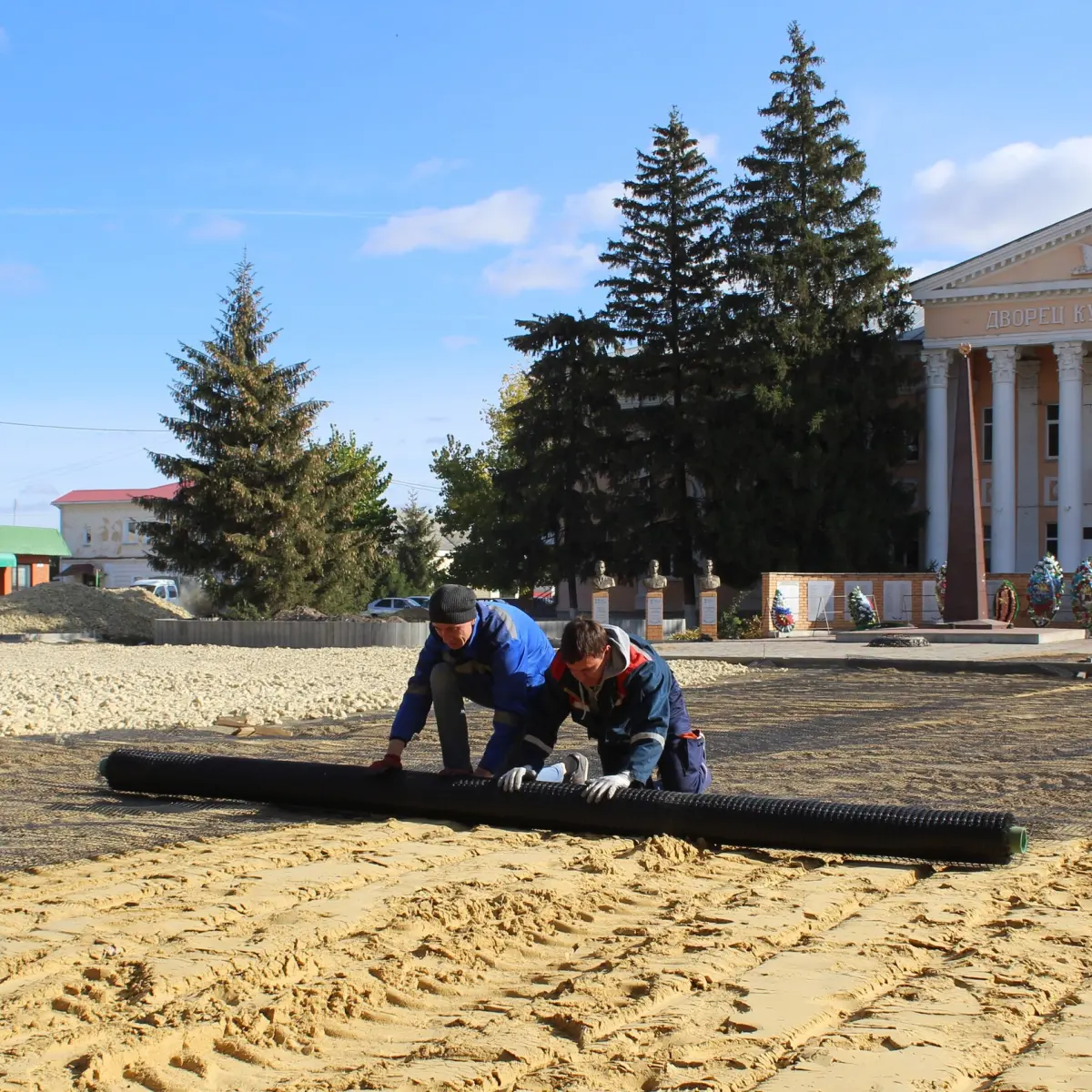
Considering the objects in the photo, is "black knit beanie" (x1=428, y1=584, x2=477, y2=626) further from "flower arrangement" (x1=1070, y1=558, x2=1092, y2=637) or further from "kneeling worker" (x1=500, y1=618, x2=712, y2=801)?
"flower arrangement" (x1=1070, y1=558, x2=1092, y2=637)

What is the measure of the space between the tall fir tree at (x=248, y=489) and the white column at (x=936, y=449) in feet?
63.8

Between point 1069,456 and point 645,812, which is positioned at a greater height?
point 1069,456

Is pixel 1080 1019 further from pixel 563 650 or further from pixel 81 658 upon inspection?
pixel 81 658

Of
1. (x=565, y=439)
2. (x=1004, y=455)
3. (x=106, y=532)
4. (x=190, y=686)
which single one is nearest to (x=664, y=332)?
(x=565, y=439)

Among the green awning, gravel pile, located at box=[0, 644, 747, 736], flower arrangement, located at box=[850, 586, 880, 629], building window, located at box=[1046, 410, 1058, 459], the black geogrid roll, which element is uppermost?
building window, located at box=[1046, 410, 1058, 459]

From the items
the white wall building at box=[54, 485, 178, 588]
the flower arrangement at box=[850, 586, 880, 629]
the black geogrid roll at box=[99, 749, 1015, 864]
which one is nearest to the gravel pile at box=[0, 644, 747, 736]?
the black geogrid roll at box=[99, 749, 1015, 864]

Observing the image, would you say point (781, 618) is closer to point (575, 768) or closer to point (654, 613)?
point (654, 613)

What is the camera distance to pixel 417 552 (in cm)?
6906

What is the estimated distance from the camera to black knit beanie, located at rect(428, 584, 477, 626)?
7.15 m

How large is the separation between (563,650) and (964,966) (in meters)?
2.70

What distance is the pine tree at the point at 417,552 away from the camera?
6825 centimetres

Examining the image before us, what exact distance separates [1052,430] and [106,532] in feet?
217

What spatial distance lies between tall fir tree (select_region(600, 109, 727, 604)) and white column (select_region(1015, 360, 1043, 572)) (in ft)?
39.0

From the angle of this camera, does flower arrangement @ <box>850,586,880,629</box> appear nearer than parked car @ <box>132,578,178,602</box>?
Yes
